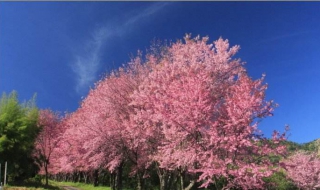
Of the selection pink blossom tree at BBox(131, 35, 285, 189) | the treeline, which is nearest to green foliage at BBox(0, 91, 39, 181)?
the treeline

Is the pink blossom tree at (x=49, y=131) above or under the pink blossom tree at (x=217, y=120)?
above

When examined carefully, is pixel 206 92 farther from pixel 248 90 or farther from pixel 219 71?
pixel 219 71

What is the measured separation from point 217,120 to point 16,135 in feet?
69.2

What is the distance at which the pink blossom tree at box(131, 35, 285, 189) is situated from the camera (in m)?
15.2

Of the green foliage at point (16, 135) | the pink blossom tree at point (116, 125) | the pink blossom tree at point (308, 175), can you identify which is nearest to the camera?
the pink blossom tree at point (116, 125)

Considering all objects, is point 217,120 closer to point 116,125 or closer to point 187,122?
point 187,122

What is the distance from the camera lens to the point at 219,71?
19750mm

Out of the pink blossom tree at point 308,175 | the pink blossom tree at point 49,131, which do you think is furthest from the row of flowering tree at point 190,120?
the pink blossom tree at point 308,175

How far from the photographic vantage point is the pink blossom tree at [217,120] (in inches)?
598

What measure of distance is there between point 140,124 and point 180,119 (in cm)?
698

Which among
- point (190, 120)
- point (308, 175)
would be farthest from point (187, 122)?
point (308, 175)

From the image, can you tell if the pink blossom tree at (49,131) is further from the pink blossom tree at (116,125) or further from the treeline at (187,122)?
the pink blossom tree at (116,125)

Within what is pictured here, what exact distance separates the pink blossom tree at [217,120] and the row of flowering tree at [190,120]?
47 mm

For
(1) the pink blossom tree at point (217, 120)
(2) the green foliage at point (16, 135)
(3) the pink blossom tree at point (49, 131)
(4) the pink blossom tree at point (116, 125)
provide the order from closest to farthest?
1. (1) the pink blossom tree at point (217, 120)
2. (4) the pink blossom tree at point (116, 125)
3. (2) the green foliage at point (16, 135)
4. (3) the pink blossom tree at point (49, 131)
